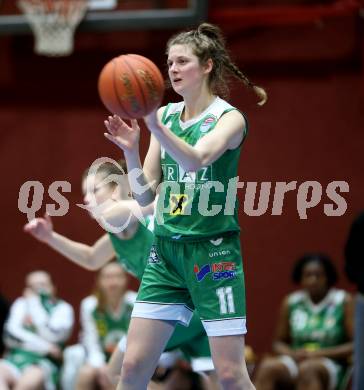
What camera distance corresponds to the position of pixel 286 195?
935cm

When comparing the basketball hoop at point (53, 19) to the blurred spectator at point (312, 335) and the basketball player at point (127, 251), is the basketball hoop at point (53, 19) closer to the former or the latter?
the blurred spectator at point (312, 335)

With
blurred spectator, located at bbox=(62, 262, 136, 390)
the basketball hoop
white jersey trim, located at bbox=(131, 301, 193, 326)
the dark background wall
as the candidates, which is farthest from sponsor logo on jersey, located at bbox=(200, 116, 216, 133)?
the basketball hoop

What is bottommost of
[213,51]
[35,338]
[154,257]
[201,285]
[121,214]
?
[35,338]

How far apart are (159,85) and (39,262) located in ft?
19.2

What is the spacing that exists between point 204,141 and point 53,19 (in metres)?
4.89

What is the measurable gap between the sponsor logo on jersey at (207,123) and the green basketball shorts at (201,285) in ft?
1.85

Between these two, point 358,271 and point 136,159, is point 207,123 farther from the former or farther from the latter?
point 358,271

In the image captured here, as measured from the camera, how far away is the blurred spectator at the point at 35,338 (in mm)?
8062

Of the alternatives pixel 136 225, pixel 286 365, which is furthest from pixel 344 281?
pixel 136 225

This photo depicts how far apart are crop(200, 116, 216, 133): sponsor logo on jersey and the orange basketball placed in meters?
0.44

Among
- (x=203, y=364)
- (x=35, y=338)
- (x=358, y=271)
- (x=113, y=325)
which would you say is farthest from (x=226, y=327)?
(x=35, y=338)

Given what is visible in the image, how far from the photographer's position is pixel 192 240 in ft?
15.9

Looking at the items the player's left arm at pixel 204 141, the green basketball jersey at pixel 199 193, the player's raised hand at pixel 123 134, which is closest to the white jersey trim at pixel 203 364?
the green basketball jersey at pixel 199 193

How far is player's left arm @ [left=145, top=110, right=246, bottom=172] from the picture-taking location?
4.37 metres
